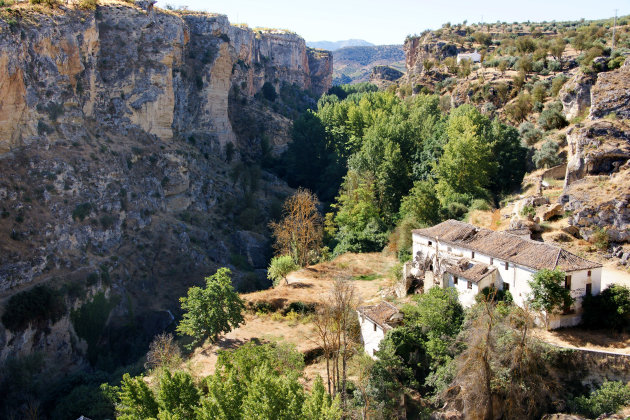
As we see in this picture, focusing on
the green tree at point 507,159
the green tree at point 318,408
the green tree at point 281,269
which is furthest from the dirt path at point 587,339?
the green tree at point 281,269

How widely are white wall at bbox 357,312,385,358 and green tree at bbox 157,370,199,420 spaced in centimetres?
726

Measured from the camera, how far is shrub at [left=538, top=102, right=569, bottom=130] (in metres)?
30.7

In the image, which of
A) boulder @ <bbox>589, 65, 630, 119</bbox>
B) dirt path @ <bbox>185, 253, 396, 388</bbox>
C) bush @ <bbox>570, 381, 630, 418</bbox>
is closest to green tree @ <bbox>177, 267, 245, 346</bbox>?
dirt path @ <bbox>185, 253, 396, 388</bbox>

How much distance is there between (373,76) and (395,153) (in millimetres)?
81195

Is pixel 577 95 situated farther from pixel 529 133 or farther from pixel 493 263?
pixel 493 263

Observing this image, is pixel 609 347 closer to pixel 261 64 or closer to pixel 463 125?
pixel 463 125

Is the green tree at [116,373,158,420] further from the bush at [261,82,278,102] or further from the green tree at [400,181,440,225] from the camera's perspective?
the bush at [261,82,278,102]

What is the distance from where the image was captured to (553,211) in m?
22.8

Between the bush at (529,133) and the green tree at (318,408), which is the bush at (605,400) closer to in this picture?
the green tree at (318,408)

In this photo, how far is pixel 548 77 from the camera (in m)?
37.8

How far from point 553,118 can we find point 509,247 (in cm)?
1519

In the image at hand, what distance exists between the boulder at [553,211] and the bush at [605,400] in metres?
9.27

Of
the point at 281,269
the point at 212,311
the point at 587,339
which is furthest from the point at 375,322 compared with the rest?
the point at 281,269

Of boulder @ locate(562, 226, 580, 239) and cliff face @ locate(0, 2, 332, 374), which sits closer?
boulder @ locate(562, 226, 580, 239)
